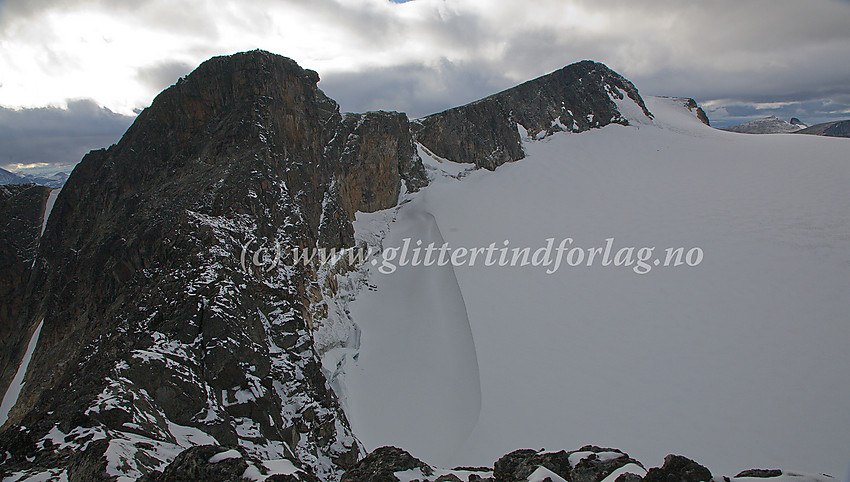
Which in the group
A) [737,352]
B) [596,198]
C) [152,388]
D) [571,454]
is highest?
[596,198]

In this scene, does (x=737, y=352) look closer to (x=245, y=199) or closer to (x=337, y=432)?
(x=337, y=432)

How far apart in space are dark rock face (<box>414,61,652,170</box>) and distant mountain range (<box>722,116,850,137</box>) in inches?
2408

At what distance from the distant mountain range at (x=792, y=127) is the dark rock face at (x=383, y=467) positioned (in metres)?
93.9

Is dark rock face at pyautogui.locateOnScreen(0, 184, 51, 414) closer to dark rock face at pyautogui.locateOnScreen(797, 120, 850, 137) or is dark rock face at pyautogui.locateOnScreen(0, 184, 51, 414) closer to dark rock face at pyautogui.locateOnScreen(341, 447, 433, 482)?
dark rock face at pyautogui.locateOnScreen(341, 447, 433, 482)

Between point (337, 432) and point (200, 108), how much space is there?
13.3 meters

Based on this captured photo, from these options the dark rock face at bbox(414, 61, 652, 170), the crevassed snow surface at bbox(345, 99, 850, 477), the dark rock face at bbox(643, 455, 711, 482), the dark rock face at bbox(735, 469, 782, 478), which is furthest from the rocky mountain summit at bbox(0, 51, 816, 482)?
the dark rock face at bbox(414, 61, 652, 170)

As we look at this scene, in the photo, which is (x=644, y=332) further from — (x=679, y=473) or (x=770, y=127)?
(x=770, y=127)

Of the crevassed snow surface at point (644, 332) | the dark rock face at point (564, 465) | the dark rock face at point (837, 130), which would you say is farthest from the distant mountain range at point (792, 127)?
the dark rock face at point (564, 465)

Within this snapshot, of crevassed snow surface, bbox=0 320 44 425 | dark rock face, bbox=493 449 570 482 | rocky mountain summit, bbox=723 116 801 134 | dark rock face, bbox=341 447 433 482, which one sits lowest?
crevassed snow surface, bbox=0 320 44 425

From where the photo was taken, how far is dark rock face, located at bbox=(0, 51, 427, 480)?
665 cm

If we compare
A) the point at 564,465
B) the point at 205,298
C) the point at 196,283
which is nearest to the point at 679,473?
the point at 564,465

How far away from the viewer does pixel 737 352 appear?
1138 centimetres

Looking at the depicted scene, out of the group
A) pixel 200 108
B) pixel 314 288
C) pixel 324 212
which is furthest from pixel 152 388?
pixel 200 108

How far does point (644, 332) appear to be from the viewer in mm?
13023
